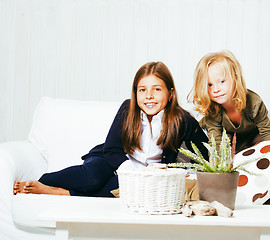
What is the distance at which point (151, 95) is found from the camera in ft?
5.26

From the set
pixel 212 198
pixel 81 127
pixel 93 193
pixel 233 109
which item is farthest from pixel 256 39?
pixel 212 198

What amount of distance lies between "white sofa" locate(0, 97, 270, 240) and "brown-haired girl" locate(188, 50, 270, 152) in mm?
272

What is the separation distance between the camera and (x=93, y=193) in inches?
59.3

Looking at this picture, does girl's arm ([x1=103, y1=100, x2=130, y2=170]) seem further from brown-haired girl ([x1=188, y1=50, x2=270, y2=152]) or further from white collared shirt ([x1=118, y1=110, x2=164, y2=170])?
brown-haired girl ([x1=188, y1=50, x2=270, y2=152])

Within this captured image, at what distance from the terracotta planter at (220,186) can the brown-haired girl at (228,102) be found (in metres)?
0.71

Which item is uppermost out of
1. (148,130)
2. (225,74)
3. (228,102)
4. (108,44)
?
(108,44)

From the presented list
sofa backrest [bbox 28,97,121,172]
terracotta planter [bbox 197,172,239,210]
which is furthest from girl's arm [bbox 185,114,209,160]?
terracotta planter [bbox 197,172,239,210]

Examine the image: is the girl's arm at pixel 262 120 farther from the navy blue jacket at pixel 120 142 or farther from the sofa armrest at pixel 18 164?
the sofa armrest at pixel 18 164

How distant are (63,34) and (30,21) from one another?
0.24 metres

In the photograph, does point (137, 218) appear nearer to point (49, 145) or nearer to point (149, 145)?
point (149, 145)

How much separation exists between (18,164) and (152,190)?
0.82m

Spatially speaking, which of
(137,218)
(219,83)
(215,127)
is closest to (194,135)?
(215,127)

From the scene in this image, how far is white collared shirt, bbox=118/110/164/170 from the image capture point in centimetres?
162

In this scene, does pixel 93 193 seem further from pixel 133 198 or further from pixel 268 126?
pixel 268 126
